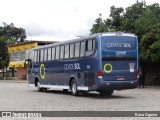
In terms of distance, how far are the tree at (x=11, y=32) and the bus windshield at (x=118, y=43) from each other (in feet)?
255

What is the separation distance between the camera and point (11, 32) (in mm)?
98875

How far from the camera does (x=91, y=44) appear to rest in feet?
73.0

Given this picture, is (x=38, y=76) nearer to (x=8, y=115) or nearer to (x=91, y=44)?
(x=91, y=44)

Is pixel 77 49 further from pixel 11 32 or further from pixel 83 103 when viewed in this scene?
pixel 11 32

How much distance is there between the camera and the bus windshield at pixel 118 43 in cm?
2178

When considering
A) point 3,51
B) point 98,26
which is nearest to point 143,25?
point 98,26

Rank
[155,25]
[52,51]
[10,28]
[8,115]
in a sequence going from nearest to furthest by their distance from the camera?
[8,115] → [52,51] → [155,25] → [10,28]

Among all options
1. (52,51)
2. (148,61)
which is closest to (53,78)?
(52,51)

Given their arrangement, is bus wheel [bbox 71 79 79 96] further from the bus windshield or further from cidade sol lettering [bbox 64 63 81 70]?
the bus windshield

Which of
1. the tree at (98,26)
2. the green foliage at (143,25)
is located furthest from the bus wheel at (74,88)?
the tree at (98,26)

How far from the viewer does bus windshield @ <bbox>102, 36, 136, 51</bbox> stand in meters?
21.8

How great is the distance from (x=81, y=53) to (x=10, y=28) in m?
77.6

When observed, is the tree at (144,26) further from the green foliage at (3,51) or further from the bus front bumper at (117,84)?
the green foliage at (3,51)

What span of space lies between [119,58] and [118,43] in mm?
803
